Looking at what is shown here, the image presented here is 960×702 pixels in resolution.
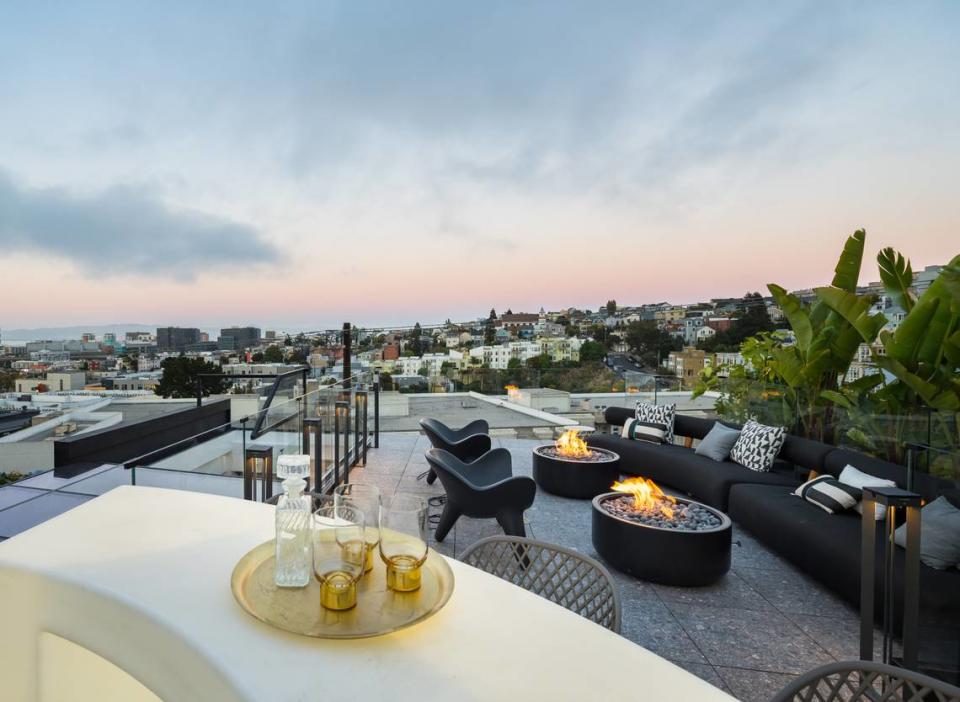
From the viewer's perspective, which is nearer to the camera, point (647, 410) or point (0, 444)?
point (647, 410)

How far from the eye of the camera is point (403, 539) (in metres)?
1.01

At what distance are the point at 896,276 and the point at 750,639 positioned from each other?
11.7ft

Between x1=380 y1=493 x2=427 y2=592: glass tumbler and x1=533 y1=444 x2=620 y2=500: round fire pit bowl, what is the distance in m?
3.67

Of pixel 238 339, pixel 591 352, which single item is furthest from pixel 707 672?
pixel 238 339

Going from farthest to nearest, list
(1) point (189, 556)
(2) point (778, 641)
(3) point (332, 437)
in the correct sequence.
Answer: (3) point (332, 437) → (2) point (778, 641) → (1) point (189, 556)

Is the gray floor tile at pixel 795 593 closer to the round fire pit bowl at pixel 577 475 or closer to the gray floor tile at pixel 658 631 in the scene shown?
the gray floor tile at pixel 658 631

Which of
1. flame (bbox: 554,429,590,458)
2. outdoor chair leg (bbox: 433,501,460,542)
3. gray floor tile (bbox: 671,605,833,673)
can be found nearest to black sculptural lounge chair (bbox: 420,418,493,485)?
flame (bbox: 554,429,590,458)

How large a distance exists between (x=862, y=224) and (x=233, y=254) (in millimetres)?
13268

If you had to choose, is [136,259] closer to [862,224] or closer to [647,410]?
[647,410]

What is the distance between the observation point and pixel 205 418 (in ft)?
23.0

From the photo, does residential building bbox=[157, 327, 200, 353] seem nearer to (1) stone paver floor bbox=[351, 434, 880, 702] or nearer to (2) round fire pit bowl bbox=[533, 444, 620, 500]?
(2) round fire pit bowl bbox=[533, 444, 620, 500]

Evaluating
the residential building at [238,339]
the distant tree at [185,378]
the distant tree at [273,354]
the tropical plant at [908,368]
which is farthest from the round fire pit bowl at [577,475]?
the residential building at [238,339]

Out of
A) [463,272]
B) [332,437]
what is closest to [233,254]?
[463,272]

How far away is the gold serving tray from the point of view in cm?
82
